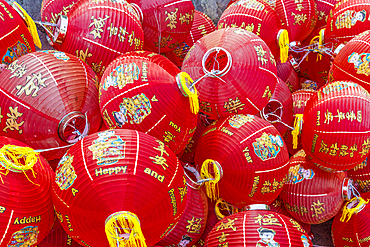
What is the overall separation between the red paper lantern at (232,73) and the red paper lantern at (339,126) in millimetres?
386

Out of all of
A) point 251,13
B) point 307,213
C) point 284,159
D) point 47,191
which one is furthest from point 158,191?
point 251,13

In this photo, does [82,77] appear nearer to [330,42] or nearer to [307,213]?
[307,213]

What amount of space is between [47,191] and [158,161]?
605 mm

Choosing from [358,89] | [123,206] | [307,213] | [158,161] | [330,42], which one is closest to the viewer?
[123,206]

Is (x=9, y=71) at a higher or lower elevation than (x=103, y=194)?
higher

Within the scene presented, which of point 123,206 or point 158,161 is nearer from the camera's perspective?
point 123,206

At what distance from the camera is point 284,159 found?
2055 mm

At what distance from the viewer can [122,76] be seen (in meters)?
1.78

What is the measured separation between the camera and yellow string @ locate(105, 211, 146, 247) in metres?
1.29

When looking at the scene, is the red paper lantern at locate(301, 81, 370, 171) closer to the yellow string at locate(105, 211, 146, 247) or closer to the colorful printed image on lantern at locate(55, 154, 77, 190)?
the yellow string at locate(105, 211, 146, 247)

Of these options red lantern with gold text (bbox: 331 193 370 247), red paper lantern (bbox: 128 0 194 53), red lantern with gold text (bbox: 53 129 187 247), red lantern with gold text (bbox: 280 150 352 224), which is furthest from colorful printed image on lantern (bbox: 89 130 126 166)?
red lantern with gold text (bbox: 331 193 370 247)

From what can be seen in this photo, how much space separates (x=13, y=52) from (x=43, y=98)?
515 mm

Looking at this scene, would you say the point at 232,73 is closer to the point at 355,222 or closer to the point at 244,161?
the point at 244,161

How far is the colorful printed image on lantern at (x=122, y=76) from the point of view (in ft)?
5.77
